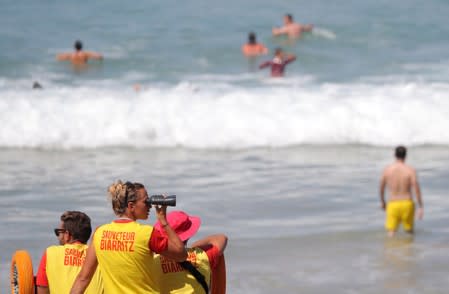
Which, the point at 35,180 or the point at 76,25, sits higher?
the point at 76,25

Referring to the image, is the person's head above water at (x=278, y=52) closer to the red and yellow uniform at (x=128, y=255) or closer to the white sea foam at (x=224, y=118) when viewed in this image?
the white sea foam at (x=224, y=118)

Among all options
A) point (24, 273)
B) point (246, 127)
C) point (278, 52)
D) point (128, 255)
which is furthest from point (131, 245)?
point (278, 52)

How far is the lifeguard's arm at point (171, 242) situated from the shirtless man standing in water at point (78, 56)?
50.6 feet

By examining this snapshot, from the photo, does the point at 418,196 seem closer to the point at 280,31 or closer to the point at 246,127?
the point at 246,127

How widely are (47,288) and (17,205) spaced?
5321 millimetres

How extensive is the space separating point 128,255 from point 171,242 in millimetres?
237

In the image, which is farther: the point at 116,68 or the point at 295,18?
the point at 295,18

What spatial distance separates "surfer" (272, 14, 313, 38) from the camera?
21984mm

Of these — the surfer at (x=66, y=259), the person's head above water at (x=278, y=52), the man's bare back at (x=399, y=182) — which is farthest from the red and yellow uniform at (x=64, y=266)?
the person's head above water at (x=278, y=52)

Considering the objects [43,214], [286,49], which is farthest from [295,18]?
[43,214]

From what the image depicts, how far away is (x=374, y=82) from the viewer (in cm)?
1870

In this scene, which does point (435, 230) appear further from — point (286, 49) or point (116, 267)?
point (286, 49)

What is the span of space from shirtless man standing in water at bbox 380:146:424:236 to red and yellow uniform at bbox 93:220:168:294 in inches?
199

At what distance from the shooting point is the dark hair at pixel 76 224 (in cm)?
519
